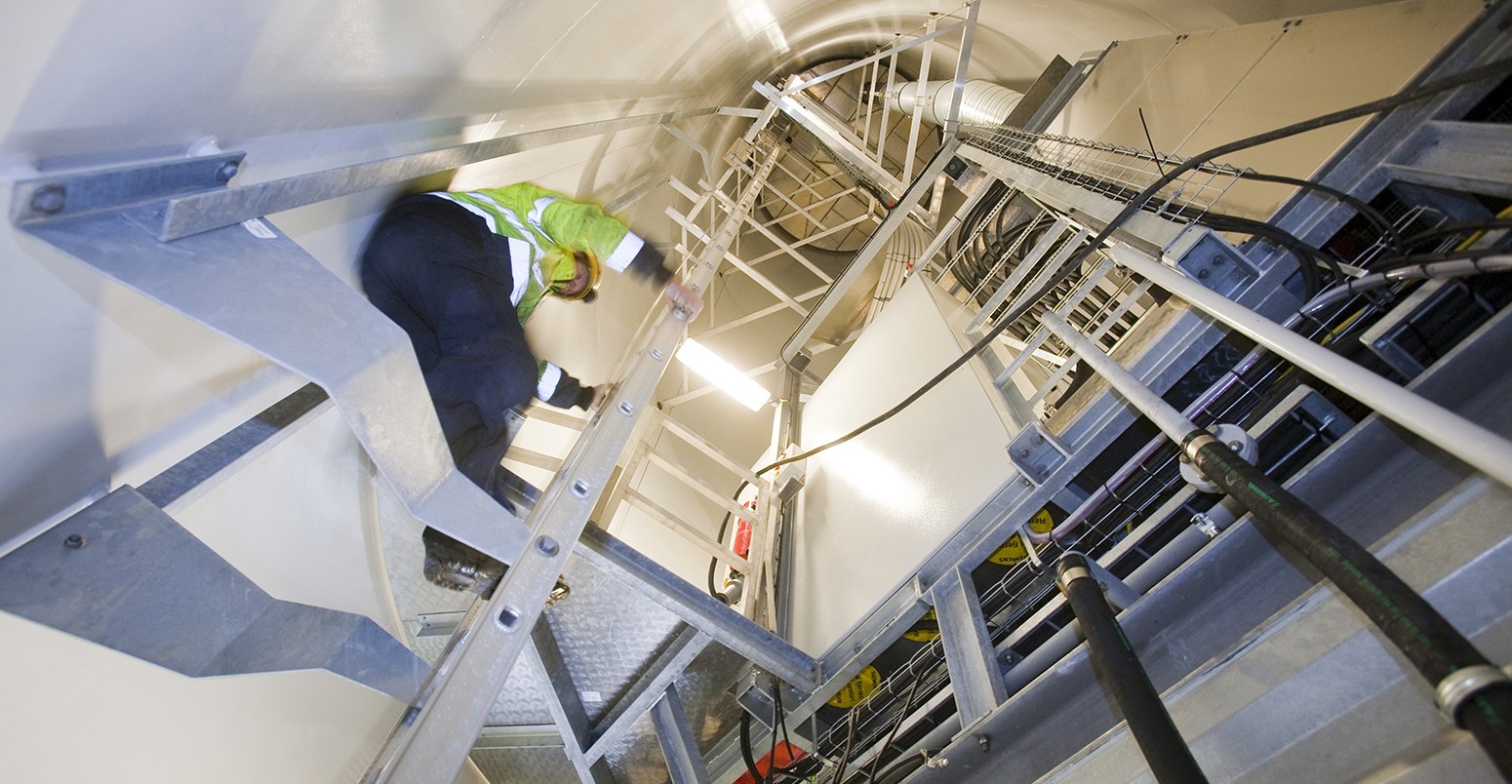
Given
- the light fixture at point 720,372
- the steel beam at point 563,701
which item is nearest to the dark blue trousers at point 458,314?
the steel beam at point 563,701

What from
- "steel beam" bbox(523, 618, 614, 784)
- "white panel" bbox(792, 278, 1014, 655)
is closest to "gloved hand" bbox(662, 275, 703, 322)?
"white panel" bbox(792, 278, 1014, 655)

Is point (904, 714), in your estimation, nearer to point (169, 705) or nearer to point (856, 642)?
point (856, 642)

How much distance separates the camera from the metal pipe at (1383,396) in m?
0.92

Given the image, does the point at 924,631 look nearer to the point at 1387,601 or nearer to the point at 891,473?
the point at 891,473

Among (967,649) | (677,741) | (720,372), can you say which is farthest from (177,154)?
(720,372)

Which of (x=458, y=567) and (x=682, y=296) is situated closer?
(x=458, y=567)

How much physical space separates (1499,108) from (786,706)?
2559mm

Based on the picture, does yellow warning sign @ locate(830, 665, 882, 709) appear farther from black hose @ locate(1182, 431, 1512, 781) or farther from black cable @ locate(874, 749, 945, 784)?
black hose @ locate(1182, 431, 1512, 781)

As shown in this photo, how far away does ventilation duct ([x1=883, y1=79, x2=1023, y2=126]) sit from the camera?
14.7 ft

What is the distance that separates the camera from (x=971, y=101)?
4.81 meters

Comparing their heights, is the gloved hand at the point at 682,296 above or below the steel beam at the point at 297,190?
above

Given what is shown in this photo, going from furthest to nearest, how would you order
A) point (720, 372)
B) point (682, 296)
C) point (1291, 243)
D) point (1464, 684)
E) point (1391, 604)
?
point (720, 372) < point (682, 296) < point (1291, 243) < point (1391, 604) < point (1464, 684)

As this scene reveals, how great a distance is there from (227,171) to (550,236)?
1327 millimetres

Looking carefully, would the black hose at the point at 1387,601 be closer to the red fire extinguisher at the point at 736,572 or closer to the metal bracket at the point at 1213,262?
the metal bracket at the point at 1213,262
